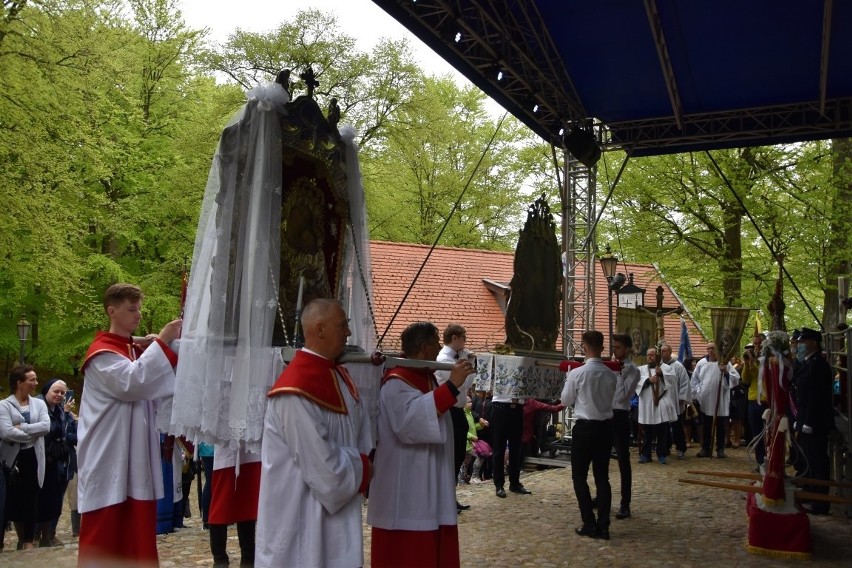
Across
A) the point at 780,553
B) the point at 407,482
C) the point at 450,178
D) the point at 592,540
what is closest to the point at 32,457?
the point at 407,482

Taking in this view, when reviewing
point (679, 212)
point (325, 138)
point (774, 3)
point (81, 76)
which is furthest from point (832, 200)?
point (81, 76)

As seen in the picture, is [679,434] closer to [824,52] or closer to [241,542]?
[824,52]

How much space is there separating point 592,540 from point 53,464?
17.8ft

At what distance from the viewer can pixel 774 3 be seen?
851cm

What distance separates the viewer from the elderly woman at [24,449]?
Result: 7.71 m

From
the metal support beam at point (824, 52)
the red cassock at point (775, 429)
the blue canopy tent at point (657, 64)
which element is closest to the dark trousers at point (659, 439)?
the blue canopy tent at point (657, 64)

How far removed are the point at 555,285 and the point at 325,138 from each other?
14.0ft

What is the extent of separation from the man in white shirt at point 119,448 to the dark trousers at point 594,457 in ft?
13.8

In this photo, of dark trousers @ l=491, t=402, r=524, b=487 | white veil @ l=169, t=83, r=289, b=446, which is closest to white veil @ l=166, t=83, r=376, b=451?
white veil @ l=169, t=83, r=289, b=446

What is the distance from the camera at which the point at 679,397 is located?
1517cm

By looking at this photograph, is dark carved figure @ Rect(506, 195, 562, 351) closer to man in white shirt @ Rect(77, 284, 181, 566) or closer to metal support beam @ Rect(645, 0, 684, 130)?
metal support beam @ Rect(645, 0, 684, 130)

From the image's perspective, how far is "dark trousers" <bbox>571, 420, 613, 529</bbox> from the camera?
7.88 metres

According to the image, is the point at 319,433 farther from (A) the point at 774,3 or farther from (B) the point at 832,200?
(B) the point at 832,200

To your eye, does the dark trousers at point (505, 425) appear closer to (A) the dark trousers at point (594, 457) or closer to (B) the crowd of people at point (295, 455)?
(B) the crowd of people at point (295, 455)
